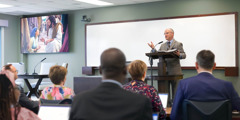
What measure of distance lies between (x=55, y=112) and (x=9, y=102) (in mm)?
392

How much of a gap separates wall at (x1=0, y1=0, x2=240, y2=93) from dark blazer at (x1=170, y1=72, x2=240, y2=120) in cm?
524

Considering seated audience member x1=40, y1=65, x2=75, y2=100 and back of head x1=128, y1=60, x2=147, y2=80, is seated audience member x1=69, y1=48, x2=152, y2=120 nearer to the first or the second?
back of head x1=128, y1=60, x2=147, y2=80

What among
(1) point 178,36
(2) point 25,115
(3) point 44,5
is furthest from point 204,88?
(3) point 44,5

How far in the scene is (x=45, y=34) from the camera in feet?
31.6

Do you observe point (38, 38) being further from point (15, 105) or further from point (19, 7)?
point (15, 105)

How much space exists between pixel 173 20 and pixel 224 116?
5751 mm

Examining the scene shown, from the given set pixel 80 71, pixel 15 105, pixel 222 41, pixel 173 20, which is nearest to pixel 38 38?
pixel 80 71

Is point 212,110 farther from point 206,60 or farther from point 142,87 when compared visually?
point 142,87

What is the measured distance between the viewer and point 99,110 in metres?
1.35

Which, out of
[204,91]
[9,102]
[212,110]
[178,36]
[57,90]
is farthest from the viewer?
[178,36]

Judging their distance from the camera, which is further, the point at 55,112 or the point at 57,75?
the point at 57,75

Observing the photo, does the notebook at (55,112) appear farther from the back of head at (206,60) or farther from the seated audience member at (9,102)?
the back of head at (206,60)

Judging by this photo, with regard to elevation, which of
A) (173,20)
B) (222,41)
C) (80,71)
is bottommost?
(80,71)

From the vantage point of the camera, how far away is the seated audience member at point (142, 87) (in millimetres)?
2611
